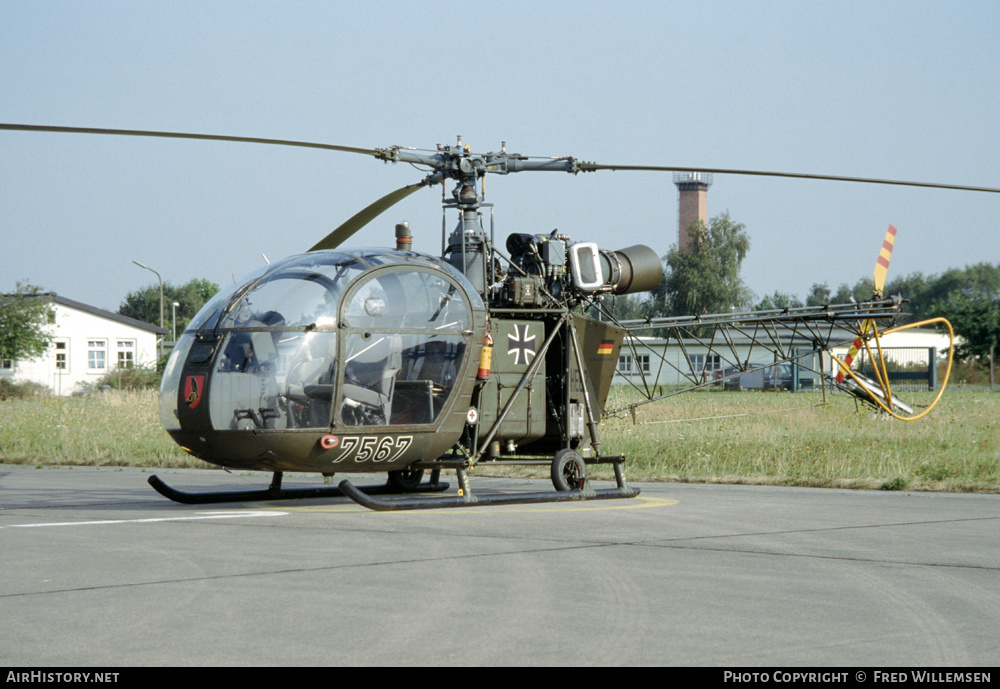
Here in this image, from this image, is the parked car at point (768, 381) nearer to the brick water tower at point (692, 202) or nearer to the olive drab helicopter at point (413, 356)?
the brick water tower at point (692, 202)

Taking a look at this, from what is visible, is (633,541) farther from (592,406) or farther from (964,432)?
(964,432)

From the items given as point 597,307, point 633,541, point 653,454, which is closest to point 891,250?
point 653,454

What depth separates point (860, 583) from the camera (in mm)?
6309

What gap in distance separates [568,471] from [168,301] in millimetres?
106604

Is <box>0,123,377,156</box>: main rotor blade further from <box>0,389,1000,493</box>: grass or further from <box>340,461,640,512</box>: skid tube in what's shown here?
<box>0,389,1000,493</box>: grass

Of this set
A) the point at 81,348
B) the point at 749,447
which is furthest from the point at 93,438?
the point at 81,348

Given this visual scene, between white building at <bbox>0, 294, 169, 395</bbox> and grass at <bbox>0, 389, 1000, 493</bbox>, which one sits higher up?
white building at <bbox>0, 294, 169, 395</bbox>

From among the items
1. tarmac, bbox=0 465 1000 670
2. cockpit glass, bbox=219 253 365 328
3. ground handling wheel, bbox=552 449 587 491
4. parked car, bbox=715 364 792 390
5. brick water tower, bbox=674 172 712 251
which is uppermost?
brick water tower, bbox=674 172 712 251

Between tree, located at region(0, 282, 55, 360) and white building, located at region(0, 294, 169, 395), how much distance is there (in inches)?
301

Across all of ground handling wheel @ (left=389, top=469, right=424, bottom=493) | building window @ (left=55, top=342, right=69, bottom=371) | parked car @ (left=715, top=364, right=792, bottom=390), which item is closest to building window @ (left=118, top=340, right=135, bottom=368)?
building window @ (left=55, top=342, right=69, bottom=371)

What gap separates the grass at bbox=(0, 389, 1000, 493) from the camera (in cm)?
1359

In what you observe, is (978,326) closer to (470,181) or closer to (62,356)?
(62,356)

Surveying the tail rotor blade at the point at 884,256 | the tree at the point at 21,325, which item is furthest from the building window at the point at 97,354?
the tail rotor blade at the point at 884,256
